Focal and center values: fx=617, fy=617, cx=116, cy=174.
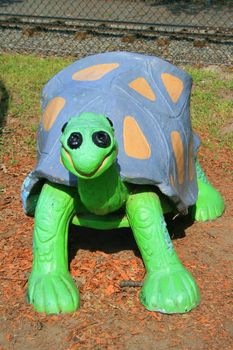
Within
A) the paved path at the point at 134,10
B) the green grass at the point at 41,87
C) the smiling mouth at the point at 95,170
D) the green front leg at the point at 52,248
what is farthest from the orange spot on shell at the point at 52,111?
the paved path at the point at 134,10

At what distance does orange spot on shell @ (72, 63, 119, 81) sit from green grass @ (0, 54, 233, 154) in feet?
6.23

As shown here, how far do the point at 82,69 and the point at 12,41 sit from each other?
18.4ft

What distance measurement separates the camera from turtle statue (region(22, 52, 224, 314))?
3.25 meters

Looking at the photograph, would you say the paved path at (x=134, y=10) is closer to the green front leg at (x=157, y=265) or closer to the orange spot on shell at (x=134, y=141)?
the orange spot on shell at (x=134, y=141)

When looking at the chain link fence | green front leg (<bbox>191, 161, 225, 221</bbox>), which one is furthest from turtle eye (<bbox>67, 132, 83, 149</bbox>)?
the chain link fence

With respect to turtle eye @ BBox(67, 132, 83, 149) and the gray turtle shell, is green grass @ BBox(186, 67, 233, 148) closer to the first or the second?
the gray turtle shell

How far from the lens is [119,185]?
3205mm

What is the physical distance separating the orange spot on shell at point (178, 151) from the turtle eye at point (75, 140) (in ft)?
3.03

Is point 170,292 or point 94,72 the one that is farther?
point 94,72

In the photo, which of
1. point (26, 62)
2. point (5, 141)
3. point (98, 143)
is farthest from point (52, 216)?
point (26, 62)

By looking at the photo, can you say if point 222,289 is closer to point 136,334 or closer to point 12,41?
point 136,334

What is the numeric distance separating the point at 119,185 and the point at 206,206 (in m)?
1.31

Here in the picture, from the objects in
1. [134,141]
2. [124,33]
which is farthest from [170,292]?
[124,33]

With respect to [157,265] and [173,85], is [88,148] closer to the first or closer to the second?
[157,265]
